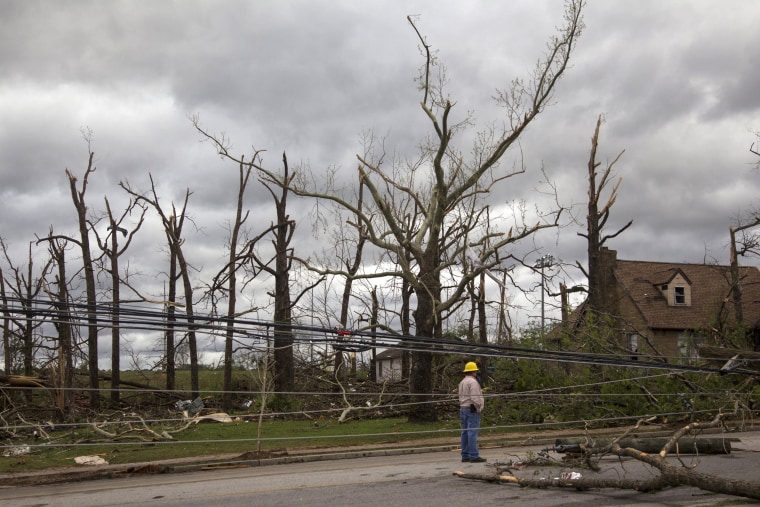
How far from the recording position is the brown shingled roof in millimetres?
36281

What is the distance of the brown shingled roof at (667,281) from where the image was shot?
1428 inches

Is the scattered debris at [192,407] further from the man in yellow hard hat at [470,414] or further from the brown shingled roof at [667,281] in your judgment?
the brown shingled roof at [667,281]

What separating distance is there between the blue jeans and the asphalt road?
287 millimetres

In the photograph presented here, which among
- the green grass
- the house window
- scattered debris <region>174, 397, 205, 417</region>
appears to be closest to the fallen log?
the green grass

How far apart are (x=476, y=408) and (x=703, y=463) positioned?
3671 millimetres

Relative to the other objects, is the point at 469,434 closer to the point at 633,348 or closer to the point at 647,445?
the point at 647,445

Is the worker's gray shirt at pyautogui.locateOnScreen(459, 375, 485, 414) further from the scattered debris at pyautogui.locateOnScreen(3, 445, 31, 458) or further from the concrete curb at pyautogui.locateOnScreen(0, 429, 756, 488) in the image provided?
the scattered debris at pyautogui.locateOnScreen(3, 445, 31, 458)

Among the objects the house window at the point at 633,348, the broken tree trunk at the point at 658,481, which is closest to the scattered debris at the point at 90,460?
the broken tree trunk at the point at 658,481

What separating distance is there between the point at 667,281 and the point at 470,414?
27.9 m

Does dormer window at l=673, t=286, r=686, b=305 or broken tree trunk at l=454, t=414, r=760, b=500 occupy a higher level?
dormer window at l=673, t=286, r=686, b=305

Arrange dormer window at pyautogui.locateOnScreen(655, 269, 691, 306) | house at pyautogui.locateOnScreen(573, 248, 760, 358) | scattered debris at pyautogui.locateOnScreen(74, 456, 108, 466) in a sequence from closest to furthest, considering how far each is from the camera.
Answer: scattered debris at pyautogui.locateOnScreen(74, 456, 108, 466)
house at pyautogui.locateOnScreen(573, 248, 760, 358)
dormer window at pyautogui.locateOnScreen(655, 269, 691, 306)

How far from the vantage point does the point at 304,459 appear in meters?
14.6

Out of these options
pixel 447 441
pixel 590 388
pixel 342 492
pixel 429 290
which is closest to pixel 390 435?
pixel 447 441

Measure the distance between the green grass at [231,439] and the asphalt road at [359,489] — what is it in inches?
38.6
